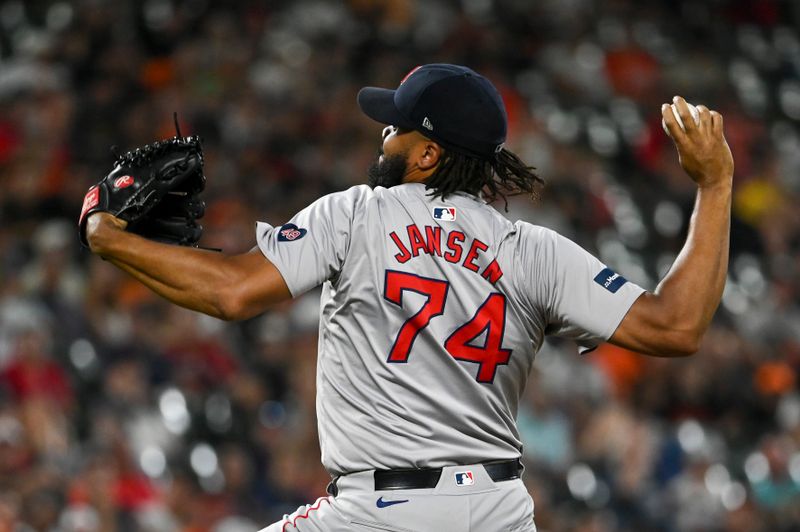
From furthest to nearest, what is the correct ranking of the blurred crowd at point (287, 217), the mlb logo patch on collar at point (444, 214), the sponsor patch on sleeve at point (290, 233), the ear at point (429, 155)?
the blurred crowd at point (287, 217)
the ear at point (429, 155)
the mlb logo patch on collar at point (444, 214)
the sponsor patch on sleeve at point (290, 233)

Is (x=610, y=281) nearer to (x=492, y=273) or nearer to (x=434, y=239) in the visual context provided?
(x=492, y=273)

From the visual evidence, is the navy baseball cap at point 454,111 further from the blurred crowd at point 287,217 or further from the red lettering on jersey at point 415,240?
the blurred crowd at point 287,217

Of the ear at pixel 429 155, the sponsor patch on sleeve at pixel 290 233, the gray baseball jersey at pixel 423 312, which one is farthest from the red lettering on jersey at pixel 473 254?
the sponsor patch on sleeve at pixel 290 233

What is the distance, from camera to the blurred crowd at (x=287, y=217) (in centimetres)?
673

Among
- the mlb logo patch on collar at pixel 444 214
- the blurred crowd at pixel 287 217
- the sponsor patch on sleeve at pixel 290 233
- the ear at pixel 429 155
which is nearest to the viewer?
the sponsor patch on sleeve at pixel 290 233

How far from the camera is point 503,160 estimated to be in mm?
2988

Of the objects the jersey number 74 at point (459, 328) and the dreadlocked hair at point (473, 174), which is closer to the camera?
the jersey number 74 at point (459, 328)

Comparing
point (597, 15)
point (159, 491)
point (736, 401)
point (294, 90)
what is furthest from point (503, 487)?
point (597, 15)

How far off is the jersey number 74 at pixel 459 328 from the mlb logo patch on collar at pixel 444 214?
0.16 m

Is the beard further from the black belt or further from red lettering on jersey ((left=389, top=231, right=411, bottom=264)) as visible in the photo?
the black belt

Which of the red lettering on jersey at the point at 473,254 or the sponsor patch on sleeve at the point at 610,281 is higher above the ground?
the red lettering on jersey at the point at 473,254

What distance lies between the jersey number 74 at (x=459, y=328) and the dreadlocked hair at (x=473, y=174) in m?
0.24

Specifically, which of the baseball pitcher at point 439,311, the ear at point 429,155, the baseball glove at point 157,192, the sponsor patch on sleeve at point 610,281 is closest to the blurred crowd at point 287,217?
the baseball glove at point 157,192

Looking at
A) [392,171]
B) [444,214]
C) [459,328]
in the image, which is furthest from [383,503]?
[392,171]
